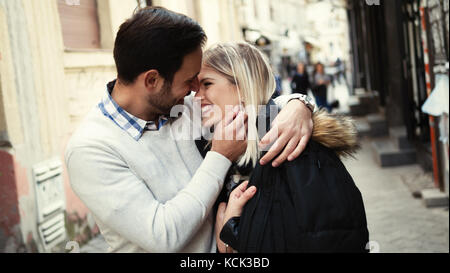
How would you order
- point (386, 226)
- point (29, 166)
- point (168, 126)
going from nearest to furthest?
point (168, 126) < point (29, 166) < point (386, 226)

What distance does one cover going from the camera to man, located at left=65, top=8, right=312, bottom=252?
1.31m

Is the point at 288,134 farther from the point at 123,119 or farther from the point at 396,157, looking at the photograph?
the point at 396,157

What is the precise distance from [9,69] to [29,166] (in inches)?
15.9

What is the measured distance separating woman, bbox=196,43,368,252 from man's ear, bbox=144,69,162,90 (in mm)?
160

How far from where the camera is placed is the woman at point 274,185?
1287mm

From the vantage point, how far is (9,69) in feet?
6.83

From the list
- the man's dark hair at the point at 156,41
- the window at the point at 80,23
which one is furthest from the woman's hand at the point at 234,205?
the window at the point at 80,23

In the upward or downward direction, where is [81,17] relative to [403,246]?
upward

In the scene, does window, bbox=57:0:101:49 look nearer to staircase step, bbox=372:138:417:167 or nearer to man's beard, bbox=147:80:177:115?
man's beard, bbox=147:80:177:115

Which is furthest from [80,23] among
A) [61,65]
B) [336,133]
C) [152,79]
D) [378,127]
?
[378,127]

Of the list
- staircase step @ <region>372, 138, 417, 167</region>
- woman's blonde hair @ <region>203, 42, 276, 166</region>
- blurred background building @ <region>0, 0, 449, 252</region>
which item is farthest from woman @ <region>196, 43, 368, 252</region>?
staircase step @ <region>372, 138, 417, 167</region>

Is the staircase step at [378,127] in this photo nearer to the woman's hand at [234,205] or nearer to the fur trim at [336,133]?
the fur trim at [336,133]
